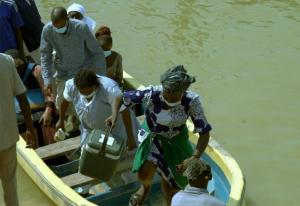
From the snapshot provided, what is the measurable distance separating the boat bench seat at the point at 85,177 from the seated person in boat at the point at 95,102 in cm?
31

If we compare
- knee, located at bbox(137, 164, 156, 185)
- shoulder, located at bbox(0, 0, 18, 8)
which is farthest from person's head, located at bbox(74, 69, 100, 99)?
shoulder, located at bbox(0, 0, 18, 8)

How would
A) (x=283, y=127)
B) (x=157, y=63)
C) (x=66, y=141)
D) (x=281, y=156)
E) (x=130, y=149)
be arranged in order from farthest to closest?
(x=157, y=63)
(x=283, y=127)
(x=281, y=156)
(x=66, y=141)
(x=130, y=149)

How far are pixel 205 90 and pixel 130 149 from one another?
3.50 meters

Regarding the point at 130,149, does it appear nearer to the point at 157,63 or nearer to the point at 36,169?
the point at 36,169

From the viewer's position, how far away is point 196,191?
3766 millimetres

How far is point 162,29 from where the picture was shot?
1134cm

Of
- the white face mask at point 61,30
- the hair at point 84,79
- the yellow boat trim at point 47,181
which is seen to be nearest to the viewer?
the hair at point 84,79

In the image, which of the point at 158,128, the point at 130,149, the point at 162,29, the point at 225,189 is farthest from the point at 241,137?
the point at 162,29

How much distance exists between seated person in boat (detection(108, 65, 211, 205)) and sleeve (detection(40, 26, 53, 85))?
154 cm

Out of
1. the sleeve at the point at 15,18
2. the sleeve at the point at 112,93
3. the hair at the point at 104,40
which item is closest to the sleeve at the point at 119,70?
the hair at the point at 104,40

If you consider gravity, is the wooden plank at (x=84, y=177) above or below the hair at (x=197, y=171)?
below

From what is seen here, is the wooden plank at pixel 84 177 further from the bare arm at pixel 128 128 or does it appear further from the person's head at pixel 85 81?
the person's head at pixel 85 81

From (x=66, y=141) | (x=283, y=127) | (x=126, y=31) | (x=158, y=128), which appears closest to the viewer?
(x=158, y=128)

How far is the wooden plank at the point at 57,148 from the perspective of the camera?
610 centimetres
